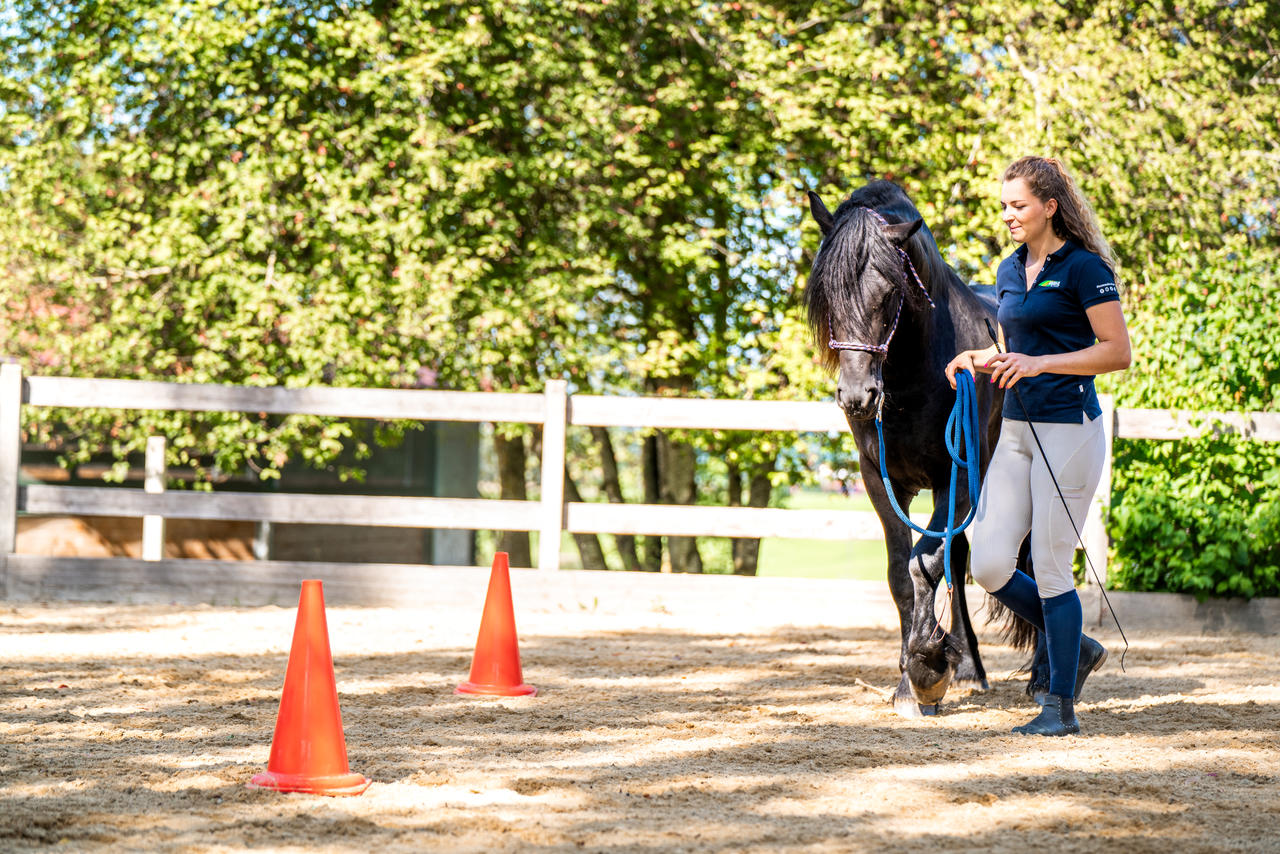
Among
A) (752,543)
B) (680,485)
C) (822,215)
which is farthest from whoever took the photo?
(680,485)

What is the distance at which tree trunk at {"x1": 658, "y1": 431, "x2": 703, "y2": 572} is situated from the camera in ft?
38.8

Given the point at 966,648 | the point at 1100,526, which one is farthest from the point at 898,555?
the point at 1100,526

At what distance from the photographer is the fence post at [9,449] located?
24.8 feet

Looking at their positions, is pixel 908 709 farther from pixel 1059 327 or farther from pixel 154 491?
pixel 154 491

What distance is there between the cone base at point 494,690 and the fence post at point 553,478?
9.14ft

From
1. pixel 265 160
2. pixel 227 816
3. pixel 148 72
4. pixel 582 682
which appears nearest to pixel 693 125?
pixel 265 160

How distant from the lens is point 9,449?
7617mm

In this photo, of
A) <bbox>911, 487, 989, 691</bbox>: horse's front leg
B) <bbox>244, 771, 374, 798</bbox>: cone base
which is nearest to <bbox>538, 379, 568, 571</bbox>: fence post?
<bbox>911, 487, 989, 691</bbox>: horse's front leg

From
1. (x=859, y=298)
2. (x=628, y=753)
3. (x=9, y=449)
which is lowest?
(x=628, y=753)

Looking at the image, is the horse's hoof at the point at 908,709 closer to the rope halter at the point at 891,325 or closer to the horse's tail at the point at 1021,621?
the horse's tail at the point at 1021,621

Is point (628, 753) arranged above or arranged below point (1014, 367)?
below

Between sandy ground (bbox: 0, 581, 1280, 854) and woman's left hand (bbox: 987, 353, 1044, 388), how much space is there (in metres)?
1.12

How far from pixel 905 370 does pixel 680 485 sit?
767cm

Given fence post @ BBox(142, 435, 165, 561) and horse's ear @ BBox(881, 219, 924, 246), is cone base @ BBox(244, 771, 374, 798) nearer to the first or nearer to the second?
horse's ear @ BBox(881, 219, 924, 246)
